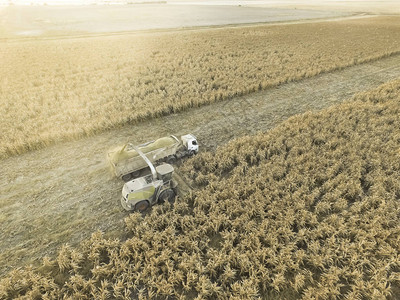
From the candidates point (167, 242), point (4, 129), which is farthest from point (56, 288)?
point (4, 129)

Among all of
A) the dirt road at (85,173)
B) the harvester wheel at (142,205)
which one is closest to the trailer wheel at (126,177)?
the dirt road at (85,173)

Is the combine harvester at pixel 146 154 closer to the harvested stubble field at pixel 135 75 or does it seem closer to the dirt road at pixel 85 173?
the dirt road at pixel 85 173

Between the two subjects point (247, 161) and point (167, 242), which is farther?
point (247, 161)

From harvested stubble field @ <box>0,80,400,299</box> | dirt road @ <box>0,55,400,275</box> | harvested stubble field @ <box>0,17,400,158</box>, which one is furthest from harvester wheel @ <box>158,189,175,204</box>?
harvested stubble field @ <box>0,17,400,158</box>

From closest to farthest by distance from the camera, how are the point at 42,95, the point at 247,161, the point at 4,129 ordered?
1. the point at 247,161
2. the point at 4,129
3. the point at 42,95

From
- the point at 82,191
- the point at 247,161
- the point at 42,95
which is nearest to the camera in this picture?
the point at 82,191

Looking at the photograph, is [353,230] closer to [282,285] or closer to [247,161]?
[282,285]
